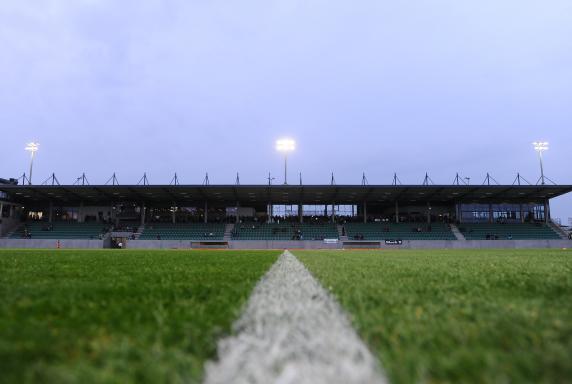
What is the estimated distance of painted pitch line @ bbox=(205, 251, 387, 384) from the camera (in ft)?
3.95

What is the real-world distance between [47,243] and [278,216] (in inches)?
1096

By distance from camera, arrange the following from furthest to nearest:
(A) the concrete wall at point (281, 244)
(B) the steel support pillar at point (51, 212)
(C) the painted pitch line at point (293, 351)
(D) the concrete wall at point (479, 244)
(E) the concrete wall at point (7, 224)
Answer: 1. (B) the steel support pillar at point (51, 212)
2. (E) the concrete wall at point (7, 224)
3. (D) the concrete wall at point (479, 244)
4. (A) the concrete wall at point (281, 244)
5. (C) the painted pitch line at point (293, 351)

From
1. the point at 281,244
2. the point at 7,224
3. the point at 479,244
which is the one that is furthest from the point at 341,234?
the point at 7,224

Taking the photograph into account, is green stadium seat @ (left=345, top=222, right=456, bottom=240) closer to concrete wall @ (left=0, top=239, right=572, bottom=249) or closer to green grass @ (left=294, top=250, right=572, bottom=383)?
concrete wall @ (left=0, top=239, right=572, bottom=249)

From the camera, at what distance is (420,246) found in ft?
134

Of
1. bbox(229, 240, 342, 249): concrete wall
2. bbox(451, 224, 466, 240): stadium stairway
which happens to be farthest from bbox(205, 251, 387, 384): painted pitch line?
bbox(451, 224, 466, 240): stadium stairway

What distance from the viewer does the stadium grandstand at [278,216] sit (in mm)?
42531

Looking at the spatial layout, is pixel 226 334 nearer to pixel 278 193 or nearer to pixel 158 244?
pixel 158 244

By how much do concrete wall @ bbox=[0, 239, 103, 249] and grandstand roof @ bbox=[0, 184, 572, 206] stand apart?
6.27m

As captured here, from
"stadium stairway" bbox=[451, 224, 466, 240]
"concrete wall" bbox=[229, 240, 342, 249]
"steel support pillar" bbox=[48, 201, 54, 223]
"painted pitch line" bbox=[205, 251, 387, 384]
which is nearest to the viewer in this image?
"painted pitch line" bbox=[205, 251, 387, 384]

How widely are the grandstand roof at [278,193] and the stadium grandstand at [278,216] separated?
12 centimetres

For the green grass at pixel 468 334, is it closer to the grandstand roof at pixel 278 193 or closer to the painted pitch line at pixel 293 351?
the painted pitch line at pixel 293 351

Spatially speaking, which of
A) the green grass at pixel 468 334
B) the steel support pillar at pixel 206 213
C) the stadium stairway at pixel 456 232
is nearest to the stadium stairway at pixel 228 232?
the steel support pillar at pixel 206 213

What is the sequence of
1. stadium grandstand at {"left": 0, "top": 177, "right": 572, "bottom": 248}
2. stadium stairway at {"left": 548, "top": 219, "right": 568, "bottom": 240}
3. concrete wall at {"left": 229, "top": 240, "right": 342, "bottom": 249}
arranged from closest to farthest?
concrete wall at {"left": 229, "top": 240, "right": 342, "bottom": 249} < stadium grandstand at {"left": 0, "top": 177, "right": 572, "bottom": 248} < stadium stairway at {"left": 548, "top": 219, "right": 568, "bottom": 240}
